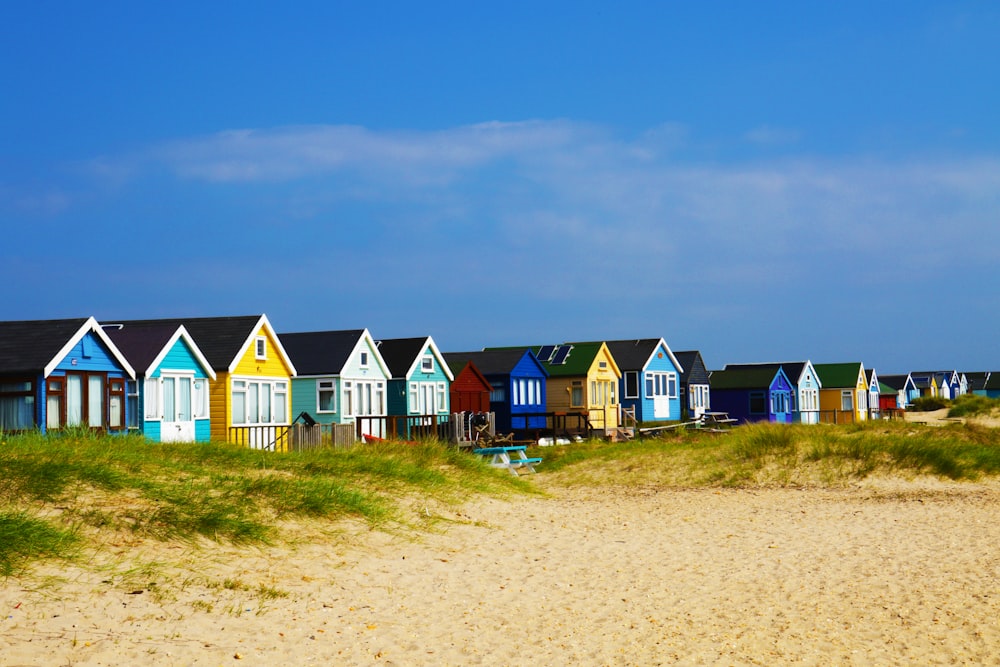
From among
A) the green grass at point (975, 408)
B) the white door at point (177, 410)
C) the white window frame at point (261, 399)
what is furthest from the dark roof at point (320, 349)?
the green grass at point (975, 408)

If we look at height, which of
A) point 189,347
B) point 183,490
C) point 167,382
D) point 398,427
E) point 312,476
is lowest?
point 398,427

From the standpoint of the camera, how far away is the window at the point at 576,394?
5322cm

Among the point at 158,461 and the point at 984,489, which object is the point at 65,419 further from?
the point at 984,489

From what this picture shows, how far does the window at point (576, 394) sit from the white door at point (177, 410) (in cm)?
2414

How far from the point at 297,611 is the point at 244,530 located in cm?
248

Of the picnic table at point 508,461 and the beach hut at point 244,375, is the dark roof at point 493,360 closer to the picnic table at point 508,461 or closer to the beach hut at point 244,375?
the beach hut at point 244,375

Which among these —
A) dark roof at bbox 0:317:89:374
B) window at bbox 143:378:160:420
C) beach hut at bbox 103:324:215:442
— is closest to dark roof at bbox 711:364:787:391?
beach hut at bbox 103:324:215:442

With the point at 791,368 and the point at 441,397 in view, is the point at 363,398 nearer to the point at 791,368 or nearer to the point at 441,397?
the point at 441,397

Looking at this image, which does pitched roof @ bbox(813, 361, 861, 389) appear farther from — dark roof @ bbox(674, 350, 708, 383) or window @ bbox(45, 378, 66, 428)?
window @ bbox(45, 378, 66, 428)

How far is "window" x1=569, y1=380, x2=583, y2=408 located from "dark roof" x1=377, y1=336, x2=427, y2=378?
463 inches

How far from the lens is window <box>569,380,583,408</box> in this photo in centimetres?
5322

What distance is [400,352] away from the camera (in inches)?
A: 1718

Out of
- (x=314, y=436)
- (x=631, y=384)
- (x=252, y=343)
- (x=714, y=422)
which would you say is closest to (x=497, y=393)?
(x=631, y=384)

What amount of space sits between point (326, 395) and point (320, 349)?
2.17 m
